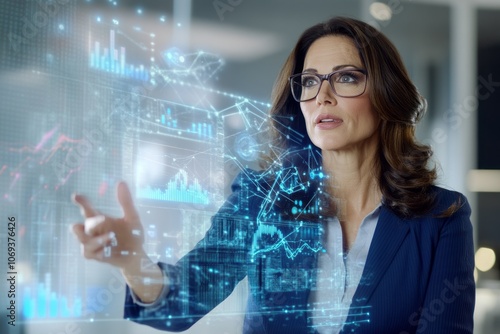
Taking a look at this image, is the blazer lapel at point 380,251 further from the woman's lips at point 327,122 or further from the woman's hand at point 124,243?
the woman's hand at point 124,243

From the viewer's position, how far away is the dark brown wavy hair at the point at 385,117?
132cm

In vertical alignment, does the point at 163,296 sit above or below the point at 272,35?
below

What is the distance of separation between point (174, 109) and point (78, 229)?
0.27m

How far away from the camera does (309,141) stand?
1.32m

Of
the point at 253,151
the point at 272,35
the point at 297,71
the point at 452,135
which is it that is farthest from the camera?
the point at 452,135

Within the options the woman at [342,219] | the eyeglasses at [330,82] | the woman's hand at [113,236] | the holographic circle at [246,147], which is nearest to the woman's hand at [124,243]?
the woman's hand at [113,236]

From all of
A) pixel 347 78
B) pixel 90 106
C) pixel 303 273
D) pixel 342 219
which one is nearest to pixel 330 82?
pixel 347 78

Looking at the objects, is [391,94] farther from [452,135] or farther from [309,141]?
[452,135]

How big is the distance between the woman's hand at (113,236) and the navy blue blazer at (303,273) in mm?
60

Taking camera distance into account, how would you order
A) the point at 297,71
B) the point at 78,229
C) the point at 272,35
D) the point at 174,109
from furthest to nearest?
1. the point at 272,35
2. the point at 297,71
3. the point at 174,109
4. the point at 78,229

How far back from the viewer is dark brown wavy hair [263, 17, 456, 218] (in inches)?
51.9

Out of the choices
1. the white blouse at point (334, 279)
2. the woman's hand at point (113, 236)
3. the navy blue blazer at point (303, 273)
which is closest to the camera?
the woman's hand at point (113, 236)

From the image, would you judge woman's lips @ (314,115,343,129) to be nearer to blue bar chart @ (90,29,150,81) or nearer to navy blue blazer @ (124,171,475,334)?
navy blue blazer @ (124,171,475,334)

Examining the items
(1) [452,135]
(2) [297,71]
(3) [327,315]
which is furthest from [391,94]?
(1) [452,135]
